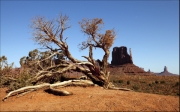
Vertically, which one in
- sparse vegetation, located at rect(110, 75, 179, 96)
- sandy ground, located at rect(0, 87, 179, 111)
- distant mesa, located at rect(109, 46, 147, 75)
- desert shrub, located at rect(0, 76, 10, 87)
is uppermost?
distant mesa, located at rect(109, 46, 147, 75)

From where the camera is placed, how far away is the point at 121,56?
366ft

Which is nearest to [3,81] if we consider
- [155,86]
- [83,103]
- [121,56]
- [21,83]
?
[21,83]

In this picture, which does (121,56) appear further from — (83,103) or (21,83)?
(83,103)

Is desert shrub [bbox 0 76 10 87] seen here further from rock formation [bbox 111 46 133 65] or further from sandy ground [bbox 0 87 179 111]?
rock formation [bbox 111 46 133 65]

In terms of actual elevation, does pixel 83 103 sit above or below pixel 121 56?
below

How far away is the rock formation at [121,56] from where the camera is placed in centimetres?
10996

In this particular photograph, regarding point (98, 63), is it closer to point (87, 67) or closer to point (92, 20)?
point (87, 67)

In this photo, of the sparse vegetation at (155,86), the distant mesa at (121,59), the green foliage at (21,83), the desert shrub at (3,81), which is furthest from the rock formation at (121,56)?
the green foliage at (21,83)

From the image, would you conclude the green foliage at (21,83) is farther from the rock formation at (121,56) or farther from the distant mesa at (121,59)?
the rock formation at (121,56)

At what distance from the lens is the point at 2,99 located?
9484mm

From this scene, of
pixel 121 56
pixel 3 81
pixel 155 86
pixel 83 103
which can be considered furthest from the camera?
pixel 121 56

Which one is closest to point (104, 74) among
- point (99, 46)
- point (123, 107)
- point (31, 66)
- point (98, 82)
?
point (98, 82)

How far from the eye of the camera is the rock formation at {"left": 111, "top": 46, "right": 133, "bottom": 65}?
110 m

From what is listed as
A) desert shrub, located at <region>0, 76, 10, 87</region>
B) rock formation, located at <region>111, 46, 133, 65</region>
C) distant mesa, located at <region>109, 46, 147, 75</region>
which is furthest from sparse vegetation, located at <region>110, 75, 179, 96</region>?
rock formation, located at <region>111, 46, 133, 65</region>
